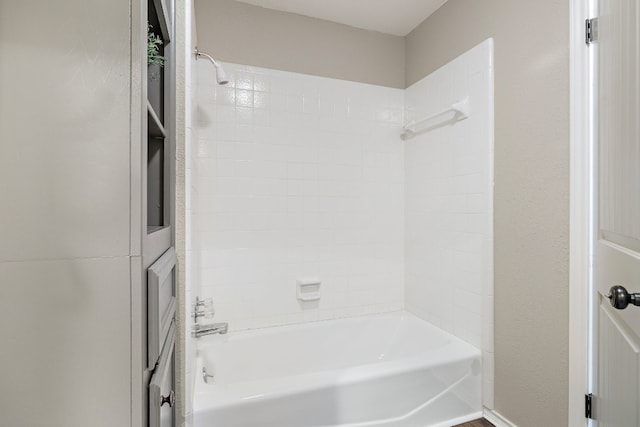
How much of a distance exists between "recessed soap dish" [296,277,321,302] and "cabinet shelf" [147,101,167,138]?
1.43m

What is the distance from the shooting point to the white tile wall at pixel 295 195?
2.12 meters

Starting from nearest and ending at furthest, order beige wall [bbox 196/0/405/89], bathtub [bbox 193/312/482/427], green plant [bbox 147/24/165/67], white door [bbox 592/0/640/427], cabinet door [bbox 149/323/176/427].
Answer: cabinet door [bbox 149/323/176/427] < white door [bbox 592/0/640/427] < green plant [bbox 147/24/165/67] < bathtub [bbox 193/312/482/427] < beige wall [bbox 196/0/405/89]

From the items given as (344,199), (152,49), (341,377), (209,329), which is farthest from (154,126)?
(344,199)

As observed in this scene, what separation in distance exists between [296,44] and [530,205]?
5.88 ft

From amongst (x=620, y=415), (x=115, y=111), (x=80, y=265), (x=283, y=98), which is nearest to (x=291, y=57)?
(x=283, y=98)

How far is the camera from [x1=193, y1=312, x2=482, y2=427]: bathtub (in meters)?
1.40

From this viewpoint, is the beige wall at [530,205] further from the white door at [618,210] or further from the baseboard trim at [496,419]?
the white door at [618,210]

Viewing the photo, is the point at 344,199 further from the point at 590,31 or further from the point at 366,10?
the point at 590,31

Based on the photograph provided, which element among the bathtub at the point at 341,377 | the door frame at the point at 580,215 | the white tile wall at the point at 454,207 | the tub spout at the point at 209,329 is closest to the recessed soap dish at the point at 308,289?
the bathtub at the point at 341,377

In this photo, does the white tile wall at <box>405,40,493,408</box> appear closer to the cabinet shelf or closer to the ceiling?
the ceiling

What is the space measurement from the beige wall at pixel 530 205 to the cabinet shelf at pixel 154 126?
5.27ft

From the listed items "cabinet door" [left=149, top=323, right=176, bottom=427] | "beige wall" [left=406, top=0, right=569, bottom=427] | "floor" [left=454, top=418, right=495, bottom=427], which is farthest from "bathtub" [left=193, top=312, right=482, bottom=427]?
"cabinet door" [left=149, top=323, right=176, bottom=427]

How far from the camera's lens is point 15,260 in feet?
1.94

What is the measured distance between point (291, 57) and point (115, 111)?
73.7 inches
